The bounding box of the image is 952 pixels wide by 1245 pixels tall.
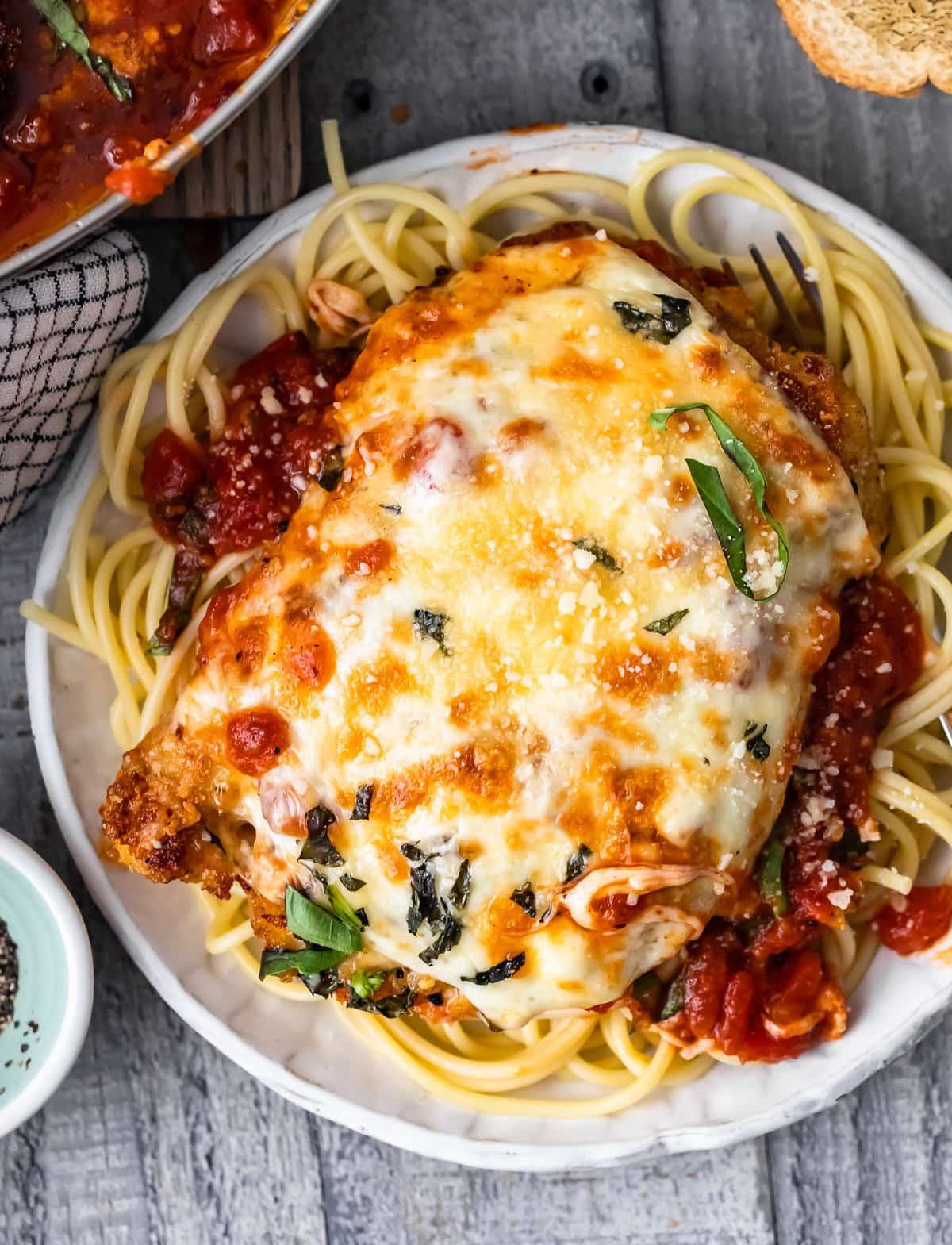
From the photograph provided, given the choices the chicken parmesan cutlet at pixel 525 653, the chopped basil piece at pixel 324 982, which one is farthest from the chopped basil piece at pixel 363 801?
the chopped basil piece at pixel 324 982

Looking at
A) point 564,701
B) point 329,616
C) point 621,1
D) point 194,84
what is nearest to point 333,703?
point 329,616

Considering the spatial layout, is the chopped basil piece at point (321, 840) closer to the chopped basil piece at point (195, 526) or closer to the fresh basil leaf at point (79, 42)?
the chopped basil piece at point (195, 526)

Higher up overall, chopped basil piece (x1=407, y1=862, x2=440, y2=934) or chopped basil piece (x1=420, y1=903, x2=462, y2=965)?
chopped basil piece (x1=407, y1=862, x2=440, y2=934)

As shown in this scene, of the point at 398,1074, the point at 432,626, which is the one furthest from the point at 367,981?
the point at 432,626

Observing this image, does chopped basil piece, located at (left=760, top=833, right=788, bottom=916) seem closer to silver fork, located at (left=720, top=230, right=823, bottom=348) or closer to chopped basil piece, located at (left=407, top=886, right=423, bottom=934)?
chopped basil piece, located at (left=407, top=886, right=423, bottom=934)

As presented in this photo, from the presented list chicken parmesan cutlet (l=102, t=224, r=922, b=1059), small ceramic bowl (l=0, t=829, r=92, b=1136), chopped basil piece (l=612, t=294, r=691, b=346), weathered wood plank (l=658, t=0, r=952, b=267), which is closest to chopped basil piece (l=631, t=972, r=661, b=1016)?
chicken parmesan cutlet (l=102, t=224, r=922, b=1059)

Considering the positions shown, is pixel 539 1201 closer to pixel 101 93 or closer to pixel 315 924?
pixel 315 924
